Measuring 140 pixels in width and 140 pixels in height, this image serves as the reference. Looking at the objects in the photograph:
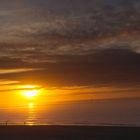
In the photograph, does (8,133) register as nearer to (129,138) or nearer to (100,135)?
(100,135)

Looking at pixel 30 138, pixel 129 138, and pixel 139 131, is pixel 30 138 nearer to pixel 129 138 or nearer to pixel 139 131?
pixel 129 138

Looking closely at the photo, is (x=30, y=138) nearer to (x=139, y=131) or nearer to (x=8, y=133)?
(x=8, y=133)

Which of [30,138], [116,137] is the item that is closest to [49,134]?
[30,138]

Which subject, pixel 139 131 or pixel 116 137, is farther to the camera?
pixel 139 131

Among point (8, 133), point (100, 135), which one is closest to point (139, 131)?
point (100, 135)

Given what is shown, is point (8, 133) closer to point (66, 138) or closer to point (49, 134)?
point (49, 134)

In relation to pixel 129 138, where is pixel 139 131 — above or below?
above

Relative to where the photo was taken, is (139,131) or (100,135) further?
(139,131)

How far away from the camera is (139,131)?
55875 millimetres

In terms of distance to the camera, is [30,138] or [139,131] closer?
[30,138]

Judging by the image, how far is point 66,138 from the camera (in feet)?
162

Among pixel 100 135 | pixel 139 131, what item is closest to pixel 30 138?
pixel 100 135

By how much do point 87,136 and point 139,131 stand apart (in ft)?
26.0

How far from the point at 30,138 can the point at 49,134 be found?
478 cm
